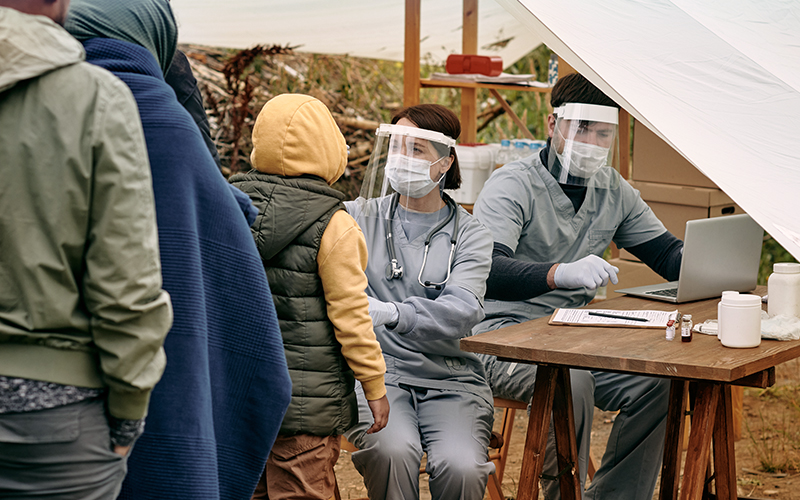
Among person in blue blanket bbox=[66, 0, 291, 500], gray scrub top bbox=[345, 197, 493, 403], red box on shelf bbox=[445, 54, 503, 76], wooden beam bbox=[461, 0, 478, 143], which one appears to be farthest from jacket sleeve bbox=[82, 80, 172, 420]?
wooden beam bbox=[461, 0, 478, 143]

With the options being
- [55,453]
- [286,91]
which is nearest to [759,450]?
[55,453]

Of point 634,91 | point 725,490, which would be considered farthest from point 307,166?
point 725,490

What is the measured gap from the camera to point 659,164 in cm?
371

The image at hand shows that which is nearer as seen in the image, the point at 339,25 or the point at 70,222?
the point at 70,222

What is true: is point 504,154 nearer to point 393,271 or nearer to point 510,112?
point 510,112

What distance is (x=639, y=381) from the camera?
8.21 feet

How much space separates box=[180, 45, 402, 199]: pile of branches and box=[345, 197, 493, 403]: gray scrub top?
3.38 metres

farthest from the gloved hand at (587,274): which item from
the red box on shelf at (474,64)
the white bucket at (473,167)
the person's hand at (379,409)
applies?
the red box on shelf at (474,64)

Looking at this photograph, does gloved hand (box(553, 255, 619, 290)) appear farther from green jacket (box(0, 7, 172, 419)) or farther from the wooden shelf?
the wooden shelf

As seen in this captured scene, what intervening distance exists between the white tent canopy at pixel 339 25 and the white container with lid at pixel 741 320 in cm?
270

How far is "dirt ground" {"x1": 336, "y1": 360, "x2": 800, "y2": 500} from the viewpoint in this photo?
10.6 feet

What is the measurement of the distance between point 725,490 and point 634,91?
115cm

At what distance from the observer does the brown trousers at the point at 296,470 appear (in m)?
1.77

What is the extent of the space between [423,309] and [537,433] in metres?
0.44
